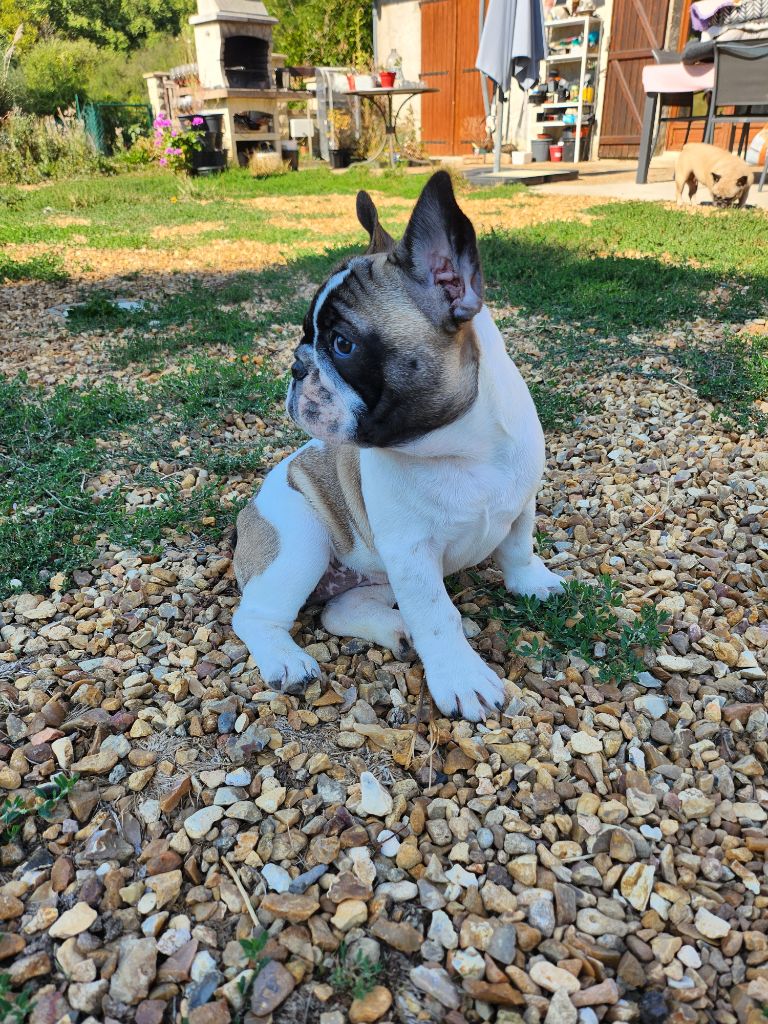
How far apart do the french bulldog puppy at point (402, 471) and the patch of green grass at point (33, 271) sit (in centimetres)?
608

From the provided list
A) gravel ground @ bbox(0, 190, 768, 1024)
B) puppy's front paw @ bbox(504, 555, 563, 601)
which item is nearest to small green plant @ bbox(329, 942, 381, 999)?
gravel ground @ bbox(0, 190, 768, 1024)

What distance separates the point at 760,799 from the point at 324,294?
1.80 meters

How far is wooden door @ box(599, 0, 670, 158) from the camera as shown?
14.9m

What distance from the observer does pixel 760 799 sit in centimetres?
196

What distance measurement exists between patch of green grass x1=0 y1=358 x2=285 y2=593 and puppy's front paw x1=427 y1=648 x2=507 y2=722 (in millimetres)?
1478

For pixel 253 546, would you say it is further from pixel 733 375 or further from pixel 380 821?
pixel 733 375

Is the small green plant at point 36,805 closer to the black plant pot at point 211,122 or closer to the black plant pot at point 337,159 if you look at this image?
the black plant pot at point 211,122

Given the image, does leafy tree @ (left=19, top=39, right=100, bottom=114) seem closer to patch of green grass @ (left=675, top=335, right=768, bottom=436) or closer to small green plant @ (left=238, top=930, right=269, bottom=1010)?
patch of green grass @ (left=675, top=335, right=768, bottom=436)

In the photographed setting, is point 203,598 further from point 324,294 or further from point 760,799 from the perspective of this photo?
point 760,799

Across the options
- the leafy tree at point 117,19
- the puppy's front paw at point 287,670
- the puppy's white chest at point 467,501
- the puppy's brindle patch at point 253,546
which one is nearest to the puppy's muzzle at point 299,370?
the puppy's white chest at point 467,501

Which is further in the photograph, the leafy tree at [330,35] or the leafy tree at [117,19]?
the leafy tree at [117,19]

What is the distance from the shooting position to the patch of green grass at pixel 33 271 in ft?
24.7

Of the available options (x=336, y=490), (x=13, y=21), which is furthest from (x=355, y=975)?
(x=13, y=21)

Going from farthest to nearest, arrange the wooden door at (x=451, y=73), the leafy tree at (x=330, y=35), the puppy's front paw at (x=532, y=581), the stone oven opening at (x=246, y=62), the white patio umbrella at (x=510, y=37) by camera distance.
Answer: the leafy tree at (x=330, y=35), the wooden door at (x=451, y=73), the stone oven opening at (x=246, y=62), the white patio umbrella at (x=510, y=37), the puppy's front paw at (x=532, y=581)
